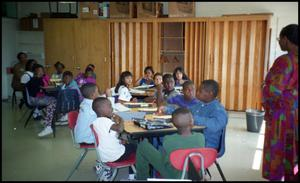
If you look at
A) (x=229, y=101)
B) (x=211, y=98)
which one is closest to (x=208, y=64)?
(x=229, y=101)

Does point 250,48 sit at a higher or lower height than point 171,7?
lower

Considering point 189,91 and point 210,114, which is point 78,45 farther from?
point 210,114

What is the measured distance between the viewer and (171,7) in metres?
7.77

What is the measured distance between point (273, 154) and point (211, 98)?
791mm

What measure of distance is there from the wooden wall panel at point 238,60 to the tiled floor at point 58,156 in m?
1.16

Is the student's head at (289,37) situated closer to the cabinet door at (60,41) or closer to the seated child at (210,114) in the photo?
the seated child at (210,114)

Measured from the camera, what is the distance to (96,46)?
8453mm

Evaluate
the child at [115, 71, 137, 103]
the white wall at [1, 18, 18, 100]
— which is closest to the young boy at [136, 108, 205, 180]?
the child at [115, 71, 137, 103]

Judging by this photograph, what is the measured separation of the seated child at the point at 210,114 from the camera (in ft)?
10.6

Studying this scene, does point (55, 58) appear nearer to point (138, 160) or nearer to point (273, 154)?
point (138, 160)

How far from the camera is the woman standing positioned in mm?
2830

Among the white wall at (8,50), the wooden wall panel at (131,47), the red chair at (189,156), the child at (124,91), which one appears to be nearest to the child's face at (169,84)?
the child at (124,91)

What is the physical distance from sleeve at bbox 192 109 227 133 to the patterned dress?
41cm

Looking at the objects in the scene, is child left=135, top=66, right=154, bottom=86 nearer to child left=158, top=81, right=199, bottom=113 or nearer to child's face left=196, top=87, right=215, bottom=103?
child left=158, top=81, right=199, bottom=113
